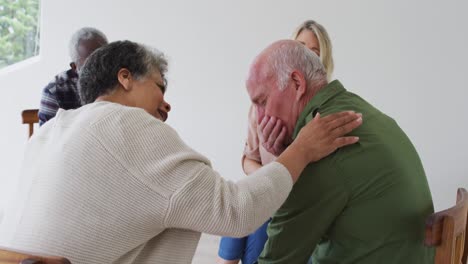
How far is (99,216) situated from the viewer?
3.64 feet

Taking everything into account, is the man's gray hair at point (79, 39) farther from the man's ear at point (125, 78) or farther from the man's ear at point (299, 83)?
the man's ear at point (299, 83)

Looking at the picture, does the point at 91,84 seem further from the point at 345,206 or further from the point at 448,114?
the point at 448,114

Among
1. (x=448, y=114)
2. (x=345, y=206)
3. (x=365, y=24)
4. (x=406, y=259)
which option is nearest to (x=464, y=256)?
(x=406, y=259)

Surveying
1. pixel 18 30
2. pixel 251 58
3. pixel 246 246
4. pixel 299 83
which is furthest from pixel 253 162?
pixel 18 30

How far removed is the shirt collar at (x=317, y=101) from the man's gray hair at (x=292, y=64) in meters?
0.03

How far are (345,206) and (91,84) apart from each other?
2.16ft

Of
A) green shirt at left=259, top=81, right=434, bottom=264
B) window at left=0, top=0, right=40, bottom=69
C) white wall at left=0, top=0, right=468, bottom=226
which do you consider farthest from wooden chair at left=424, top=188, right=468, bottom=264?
window at left=0, top=0, right=40, bottom=69

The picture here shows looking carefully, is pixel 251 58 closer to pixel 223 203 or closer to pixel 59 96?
pixel 59 96

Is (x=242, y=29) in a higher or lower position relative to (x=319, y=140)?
lower

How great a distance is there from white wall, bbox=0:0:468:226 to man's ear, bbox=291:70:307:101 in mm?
2179

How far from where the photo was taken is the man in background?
8.77ft

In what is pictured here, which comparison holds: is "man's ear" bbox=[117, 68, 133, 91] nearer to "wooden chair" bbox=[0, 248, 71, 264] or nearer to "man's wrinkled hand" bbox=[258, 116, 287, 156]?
"man's wrinkled hand" bbox=[258, 116, 287, 156]

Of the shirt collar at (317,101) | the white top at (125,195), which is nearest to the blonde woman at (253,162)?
the shirt collar at (317,101)

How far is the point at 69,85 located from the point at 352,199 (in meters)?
1.84
